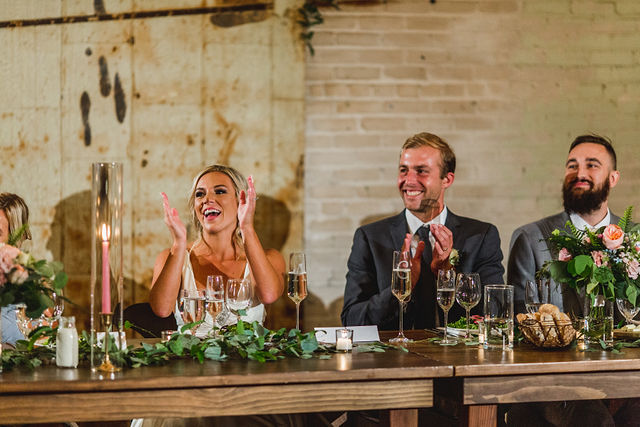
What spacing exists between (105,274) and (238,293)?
1.67 feet

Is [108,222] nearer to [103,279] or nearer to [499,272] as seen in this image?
→ [103,279]

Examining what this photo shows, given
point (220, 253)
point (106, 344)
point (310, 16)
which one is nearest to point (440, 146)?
point (310, 16)

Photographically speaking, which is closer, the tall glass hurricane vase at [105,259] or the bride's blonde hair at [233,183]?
the tall glass hurricane vase at [105,259]

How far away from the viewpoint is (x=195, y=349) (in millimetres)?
2221

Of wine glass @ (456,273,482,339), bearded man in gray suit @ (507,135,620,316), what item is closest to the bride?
wine glass @ (456,273,482,339)

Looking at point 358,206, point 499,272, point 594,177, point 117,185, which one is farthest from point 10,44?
point 594,177

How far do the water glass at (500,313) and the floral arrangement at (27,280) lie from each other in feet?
4.42

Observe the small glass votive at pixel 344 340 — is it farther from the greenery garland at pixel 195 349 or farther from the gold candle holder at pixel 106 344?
the gold candle holder at pixel 106 344

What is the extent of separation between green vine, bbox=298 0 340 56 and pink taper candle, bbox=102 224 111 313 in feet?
7.66

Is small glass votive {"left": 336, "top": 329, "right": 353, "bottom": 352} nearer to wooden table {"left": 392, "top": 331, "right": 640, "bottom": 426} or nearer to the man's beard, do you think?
wooden table {"left": 392, "top": 331, "right": 640, "bottom": 426}

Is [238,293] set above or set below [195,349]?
above

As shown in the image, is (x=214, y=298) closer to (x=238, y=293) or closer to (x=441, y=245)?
(x=238, y=293)

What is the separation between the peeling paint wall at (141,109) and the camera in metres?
4.08

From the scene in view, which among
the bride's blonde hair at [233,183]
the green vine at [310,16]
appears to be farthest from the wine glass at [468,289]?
the green vine at [310,16]
